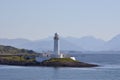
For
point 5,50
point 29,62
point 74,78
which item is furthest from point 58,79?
point 5,50

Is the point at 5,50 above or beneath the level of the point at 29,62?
above

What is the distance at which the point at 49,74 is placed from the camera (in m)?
69.1

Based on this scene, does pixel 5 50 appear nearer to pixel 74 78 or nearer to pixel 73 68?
pixel 73 68

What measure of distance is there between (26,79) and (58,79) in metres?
4.17

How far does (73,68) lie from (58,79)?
782 inches

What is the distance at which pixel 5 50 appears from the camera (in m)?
148

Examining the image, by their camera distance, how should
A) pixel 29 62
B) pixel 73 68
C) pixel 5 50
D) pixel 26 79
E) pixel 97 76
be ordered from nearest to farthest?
1. pixel 26 79
2. pixel 97 76
3. pixel 73 68
4. pixel 29 62
5. pixel 5 50

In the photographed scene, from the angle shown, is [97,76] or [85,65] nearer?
[97,76]

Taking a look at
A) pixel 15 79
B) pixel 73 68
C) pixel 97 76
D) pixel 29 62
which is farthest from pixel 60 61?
pixel 15 79

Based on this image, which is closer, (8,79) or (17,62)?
(8,79)

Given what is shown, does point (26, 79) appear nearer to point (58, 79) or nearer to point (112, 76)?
point (58, 79)

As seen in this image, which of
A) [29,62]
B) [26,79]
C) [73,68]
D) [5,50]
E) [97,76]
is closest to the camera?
[26,79]

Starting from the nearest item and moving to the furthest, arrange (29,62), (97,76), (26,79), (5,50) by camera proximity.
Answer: (26,79) < (97,76) < (29,62) < (5,50)

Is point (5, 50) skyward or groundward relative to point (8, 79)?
skyward
